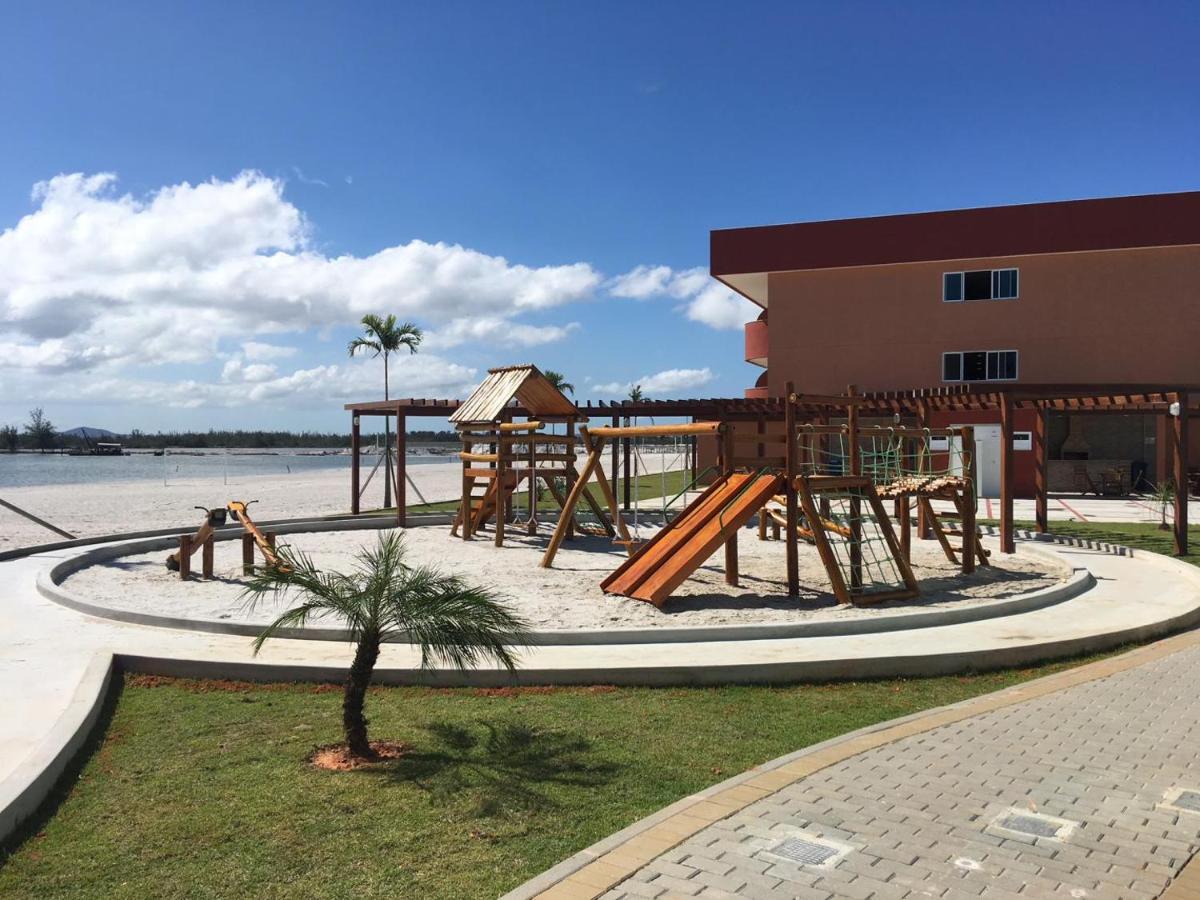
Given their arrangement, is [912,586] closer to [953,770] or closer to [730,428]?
[730,428]

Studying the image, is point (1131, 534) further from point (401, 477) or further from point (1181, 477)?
point (401, 477)

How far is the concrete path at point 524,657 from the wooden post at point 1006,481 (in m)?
4.91

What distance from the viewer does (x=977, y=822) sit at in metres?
4.32

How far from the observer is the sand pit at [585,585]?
9523 millimetres

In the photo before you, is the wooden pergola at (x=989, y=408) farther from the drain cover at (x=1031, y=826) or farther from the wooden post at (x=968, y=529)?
the drain cover at (x=1031, y=826)

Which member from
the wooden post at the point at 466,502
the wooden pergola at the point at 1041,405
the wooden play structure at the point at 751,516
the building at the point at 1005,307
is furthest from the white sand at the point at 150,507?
the building at the point at 1005,307

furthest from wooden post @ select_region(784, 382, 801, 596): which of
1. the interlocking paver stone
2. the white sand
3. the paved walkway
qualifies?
the white sand

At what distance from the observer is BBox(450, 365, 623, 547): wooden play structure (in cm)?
1634

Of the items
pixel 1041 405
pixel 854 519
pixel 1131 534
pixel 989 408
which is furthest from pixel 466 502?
pixel 1131 534

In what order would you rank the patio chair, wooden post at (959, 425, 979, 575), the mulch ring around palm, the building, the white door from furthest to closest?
the patio chair, the white door, the building, wooden post at (959, 425, 979, 575), the mulch ring around palm

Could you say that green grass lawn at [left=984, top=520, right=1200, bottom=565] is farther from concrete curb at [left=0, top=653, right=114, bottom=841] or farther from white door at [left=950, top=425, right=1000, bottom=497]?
concrete curb at [left=0, top=653, right=114, bottom=841]

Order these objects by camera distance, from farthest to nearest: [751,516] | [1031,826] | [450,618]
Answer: [751,516] < [450,618] < [1031,826]

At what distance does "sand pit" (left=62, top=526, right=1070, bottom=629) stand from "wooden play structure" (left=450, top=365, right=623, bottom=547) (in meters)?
0.92

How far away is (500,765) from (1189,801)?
3.59 m
